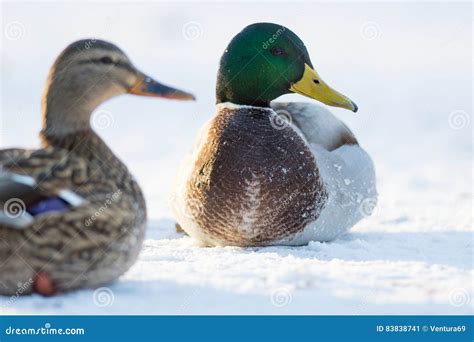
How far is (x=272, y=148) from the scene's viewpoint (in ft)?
18.1

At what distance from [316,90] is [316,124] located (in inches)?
24.1

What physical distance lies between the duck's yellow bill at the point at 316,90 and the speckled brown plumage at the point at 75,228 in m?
1.97

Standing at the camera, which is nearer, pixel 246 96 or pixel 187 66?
pixel 246 96

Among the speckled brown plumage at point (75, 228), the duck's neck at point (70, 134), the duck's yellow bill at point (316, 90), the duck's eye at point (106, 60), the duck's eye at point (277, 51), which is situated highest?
the duck's eye at point (277, 51)

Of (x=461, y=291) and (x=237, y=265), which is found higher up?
(x=461, y=291)

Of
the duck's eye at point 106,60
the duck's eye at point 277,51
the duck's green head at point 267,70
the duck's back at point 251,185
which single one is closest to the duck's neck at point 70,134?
the duck's eye at point 106,60

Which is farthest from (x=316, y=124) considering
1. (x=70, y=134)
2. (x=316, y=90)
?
(x=70, y=134)

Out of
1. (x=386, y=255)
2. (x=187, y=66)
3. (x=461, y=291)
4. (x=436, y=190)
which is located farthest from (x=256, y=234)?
(x=187, y=66)

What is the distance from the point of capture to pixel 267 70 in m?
5.74

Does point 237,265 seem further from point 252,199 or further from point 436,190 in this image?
point 436,190

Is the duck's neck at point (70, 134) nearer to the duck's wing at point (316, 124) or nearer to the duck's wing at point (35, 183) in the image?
the duck's wing at point (35, 183)

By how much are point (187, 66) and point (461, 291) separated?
14.8 meters

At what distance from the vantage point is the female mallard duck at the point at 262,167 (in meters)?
5.44

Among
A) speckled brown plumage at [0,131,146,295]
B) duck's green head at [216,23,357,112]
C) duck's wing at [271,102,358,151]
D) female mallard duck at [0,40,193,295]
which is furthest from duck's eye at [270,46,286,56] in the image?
speckled brown plumage at [0,131,146,295]
